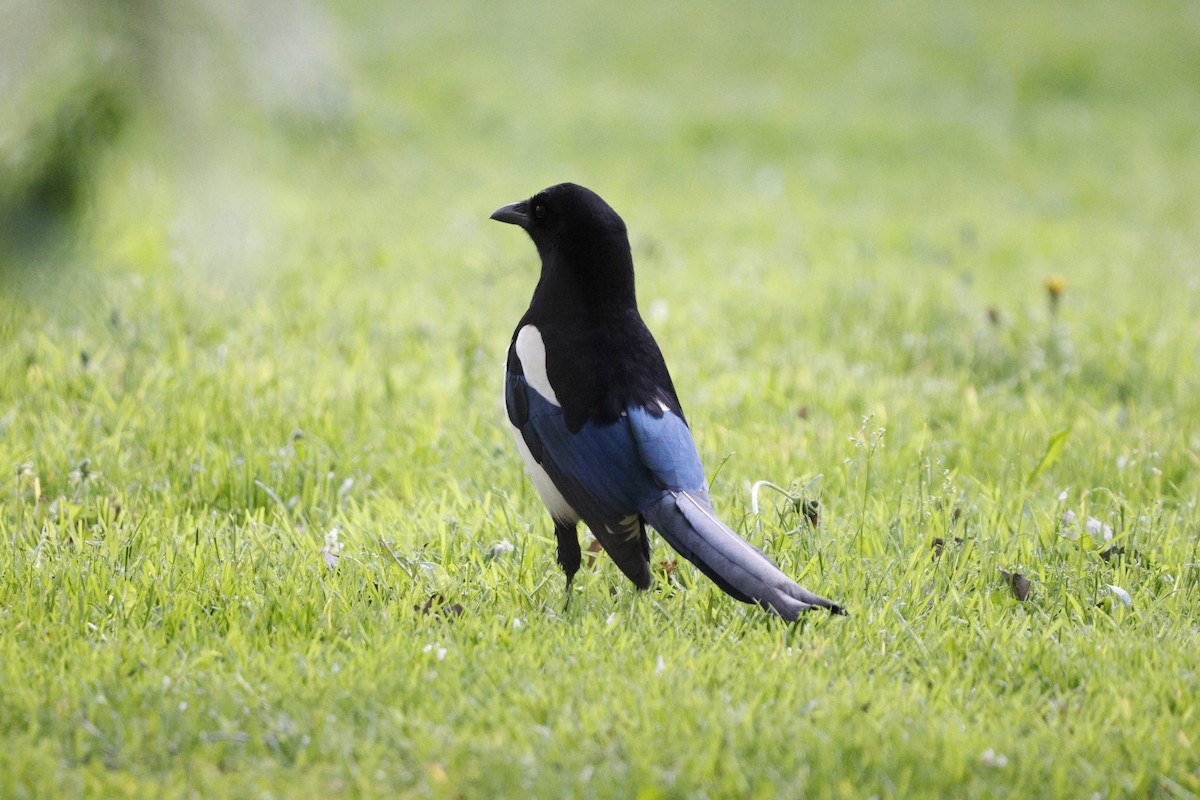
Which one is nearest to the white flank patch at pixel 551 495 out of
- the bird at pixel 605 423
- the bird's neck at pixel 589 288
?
the bird at pixel 605 423

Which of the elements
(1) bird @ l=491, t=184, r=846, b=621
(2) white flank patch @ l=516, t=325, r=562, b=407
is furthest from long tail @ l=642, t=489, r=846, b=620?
(2) white flank patch @ l=516, t=325, r=562, b=407

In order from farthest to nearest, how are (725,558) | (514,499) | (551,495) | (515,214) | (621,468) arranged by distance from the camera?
(514,499), (515,214), (551,495), (621,468), (725,558)

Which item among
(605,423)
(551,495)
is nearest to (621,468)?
(605,423)

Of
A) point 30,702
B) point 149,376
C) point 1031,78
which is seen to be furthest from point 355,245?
point 1031,78

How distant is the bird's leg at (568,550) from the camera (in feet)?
10.7

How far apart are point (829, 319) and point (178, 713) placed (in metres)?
4.25

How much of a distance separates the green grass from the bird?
198mm

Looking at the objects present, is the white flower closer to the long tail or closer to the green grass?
the green grass

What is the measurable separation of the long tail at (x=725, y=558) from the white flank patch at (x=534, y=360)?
1.46ft

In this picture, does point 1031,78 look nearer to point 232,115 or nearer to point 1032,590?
point 1032,590

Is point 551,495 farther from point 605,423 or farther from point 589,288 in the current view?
point 589,288

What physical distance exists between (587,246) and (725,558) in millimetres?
1053

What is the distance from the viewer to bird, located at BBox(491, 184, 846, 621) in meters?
2.93

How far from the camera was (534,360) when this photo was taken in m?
3.35
